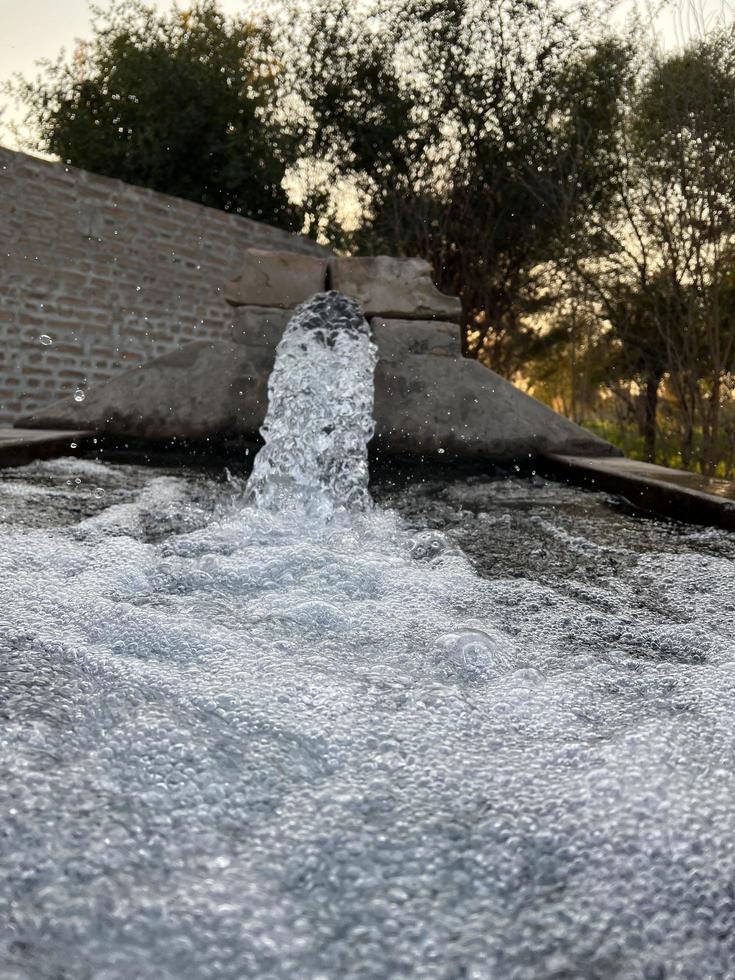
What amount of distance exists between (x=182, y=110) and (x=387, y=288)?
848cm

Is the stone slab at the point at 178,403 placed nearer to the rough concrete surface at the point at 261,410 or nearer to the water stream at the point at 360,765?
the rough concrete surface at the point at 261,410

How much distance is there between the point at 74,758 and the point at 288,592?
0.90 meters

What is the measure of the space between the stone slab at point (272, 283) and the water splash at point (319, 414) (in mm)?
396

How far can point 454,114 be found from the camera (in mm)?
11844

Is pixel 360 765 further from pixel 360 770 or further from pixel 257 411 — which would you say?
pixel 257 411

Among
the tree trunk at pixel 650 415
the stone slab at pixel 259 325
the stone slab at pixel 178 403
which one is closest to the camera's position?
the stone slab at pixel 178 403

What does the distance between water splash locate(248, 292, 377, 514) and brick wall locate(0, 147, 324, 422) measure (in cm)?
422

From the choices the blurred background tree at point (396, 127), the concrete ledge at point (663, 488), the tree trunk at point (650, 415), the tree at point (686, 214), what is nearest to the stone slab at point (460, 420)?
the concrete ledge at point (663, 488)

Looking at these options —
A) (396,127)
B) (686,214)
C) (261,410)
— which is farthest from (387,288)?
(396,127)

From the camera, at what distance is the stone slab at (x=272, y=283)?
496 cm

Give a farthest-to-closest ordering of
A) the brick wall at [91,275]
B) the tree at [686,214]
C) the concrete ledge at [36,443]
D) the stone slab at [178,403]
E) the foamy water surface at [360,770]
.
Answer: the brick wall at [91,275] < the tree at [686,214] < the stone slab at [178,403] < the concrete ledge at [36,443] < the foamy water surface at [360,770]

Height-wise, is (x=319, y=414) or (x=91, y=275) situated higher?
(x=91, y=275)

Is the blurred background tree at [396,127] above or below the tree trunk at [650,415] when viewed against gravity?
above

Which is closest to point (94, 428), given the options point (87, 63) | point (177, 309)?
point (177, 309)
